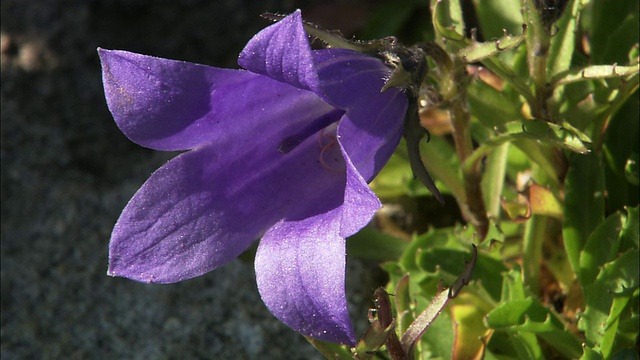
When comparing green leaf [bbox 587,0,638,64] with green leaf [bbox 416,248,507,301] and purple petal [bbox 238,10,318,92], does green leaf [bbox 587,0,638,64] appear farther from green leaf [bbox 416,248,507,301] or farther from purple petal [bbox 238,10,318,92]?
purple petal [bbox 238,10,318,92]

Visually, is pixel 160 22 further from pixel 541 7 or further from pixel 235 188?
pixel 541 7

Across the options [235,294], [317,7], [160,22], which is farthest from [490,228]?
[160,22]

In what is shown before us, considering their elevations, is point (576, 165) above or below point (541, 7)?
below

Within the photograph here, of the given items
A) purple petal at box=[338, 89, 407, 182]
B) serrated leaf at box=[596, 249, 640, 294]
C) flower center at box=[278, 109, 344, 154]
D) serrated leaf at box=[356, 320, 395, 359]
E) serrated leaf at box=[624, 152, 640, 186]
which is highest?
purple petal at box=[338, 89, 407, 182]

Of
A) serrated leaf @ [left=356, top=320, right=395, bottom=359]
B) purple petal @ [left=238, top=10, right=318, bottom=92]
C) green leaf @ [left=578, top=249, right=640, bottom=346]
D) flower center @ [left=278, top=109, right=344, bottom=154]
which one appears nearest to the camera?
purple petal @ [left=238, top=10, right=318, bottom=92]

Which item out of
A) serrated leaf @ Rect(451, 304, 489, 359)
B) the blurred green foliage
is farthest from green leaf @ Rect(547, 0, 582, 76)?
serrated leaf @ Rect(451, 304, 489, 359)

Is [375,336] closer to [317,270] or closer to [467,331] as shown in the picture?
[317,270]

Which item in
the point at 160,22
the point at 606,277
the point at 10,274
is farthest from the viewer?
the point at 160,22
